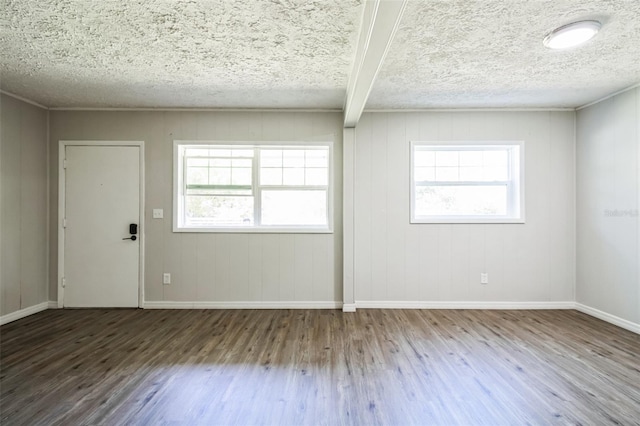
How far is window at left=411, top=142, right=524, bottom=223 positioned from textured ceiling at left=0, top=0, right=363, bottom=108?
1.50 metres

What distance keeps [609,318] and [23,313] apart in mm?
6801

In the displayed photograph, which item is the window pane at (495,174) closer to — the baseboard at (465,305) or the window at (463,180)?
the window at (463,180)

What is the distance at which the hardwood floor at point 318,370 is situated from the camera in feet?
5.82

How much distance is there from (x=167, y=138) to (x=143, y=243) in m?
1.41

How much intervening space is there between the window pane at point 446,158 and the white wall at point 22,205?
5.13 m

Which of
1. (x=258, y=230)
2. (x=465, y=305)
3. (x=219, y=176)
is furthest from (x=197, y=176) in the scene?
(x=465, y=305)

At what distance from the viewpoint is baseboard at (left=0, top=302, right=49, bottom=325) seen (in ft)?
10.5

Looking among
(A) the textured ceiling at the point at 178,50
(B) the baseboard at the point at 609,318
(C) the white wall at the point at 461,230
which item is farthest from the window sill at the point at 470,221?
(A) the textured ceiling at the point at 178,50

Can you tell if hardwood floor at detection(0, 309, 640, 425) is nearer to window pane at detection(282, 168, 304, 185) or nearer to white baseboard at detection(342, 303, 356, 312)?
white baseboard at detection(342, 303, 356, 312)

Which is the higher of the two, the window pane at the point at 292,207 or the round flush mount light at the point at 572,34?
the round flush mount light at the point at 572,34

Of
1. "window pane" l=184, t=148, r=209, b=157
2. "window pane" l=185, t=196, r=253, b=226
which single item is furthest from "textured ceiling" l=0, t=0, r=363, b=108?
"window pane" l=185, t=196, r=253, b=226

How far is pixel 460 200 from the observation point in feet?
12.6

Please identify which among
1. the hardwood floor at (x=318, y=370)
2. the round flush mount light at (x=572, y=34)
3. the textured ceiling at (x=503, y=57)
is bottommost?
the hardwood floor at (x=318, y=370)

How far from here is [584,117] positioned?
11.8ft
